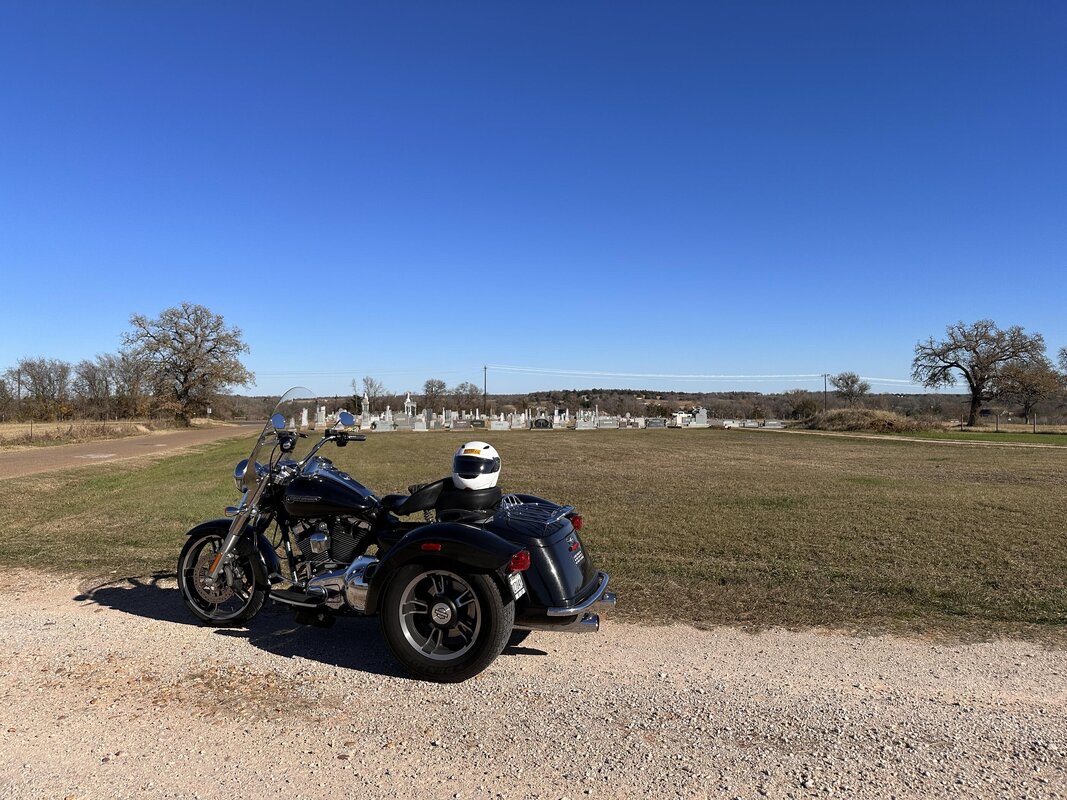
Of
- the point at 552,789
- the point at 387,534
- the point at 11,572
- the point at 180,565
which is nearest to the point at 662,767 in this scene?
the point at 552,789

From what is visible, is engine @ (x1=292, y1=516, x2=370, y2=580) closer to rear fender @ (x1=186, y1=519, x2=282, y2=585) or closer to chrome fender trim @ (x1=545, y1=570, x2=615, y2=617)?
rear fender @ (x1=186, y1=519, x2=282, y2=585)

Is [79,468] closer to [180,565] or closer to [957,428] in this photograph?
[180,565]

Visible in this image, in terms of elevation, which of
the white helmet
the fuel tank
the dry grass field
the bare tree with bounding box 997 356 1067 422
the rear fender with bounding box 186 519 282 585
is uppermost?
the bare tree with bounding box 997 356 1067 422

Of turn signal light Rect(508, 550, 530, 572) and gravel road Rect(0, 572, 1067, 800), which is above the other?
turn signal light Rect(508, 550, 530, 572)

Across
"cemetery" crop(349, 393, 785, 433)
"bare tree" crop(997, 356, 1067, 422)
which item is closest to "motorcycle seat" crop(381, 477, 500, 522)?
"cemetery" crop(349, 393, 785, 433)

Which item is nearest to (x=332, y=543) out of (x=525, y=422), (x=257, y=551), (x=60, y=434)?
(x=257, y=551)

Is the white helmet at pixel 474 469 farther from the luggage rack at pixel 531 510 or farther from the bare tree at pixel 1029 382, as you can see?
the bare tree at pixel 1029 382

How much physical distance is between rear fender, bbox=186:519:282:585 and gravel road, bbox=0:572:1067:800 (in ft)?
1.38

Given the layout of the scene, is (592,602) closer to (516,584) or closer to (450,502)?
(516,584)

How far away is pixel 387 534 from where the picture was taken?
181 inches

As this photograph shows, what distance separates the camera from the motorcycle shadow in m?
4.27

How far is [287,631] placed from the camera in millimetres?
4754

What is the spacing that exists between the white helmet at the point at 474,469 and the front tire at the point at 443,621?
2.13 ft

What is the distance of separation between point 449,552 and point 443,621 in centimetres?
45
